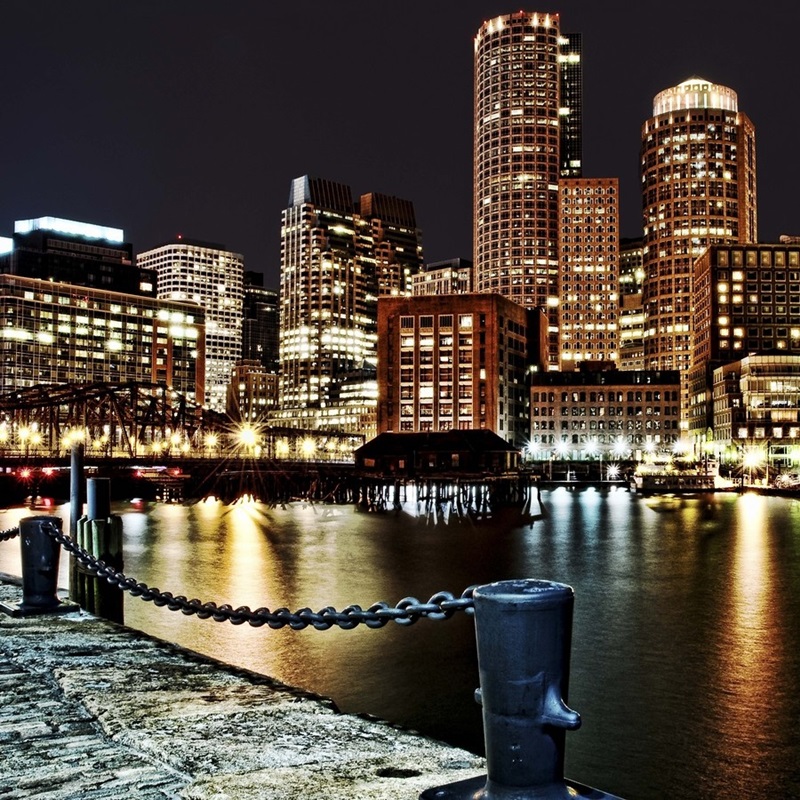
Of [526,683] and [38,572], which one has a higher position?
[526,683]

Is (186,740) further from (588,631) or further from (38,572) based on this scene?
(588,631)

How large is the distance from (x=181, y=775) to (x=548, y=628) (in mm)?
3315

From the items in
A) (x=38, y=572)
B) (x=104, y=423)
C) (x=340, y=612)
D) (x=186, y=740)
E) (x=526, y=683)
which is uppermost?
(x=104, y=423)

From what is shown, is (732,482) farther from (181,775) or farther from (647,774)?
(181,775)

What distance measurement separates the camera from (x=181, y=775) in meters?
6.70

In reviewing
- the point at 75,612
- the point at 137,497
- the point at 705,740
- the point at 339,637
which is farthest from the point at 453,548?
the point at 137,497

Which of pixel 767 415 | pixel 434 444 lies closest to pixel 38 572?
pixel 434 444

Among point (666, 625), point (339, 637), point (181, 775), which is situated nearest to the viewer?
point (181, 775)

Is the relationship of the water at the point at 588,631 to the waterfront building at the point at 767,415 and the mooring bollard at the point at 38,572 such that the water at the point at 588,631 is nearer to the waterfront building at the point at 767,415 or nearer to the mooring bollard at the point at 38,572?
the mooring bollard at the point at 38,572

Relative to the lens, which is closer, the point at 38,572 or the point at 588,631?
the point at 38,572

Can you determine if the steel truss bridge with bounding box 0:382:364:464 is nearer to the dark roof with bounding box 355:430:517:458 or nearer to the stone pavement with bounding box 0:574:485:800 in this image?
the dark roof with bounding box 355:430:517:458

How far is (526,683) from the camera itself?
5.10m

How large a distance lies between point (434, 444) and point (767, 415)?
274ft

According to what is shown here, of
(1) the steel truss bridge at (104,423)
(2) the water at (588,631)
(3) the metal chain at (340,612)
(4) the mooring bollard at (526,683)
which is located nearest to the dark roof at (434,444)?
(1) the steel truss bridge at (104,423)
